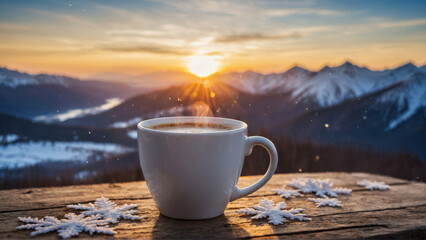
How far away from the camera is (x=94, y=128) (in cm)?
166

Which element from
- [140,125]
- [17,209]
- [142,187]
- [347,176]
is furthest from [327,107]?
[17,209]

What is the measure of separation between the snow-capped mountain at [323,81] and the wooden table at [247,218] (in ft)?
2.73

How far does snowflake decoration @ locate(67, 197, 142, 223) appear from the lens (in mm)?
793

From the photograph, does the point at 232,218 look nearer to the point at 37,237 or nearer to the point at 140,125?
the point at 140,125

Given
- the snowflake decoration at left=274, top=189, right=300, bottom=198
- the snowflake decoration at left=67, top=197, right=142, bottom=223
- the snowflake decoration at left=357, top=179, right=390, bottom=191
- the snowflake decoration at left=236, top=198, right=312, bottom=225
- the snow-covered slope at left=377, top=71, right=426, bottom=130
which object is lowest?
the snowflake decoration at left=67, top=197, right=142, bottom=223

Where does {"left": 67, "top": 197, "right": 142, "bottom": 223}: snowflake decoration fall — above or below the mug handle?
below

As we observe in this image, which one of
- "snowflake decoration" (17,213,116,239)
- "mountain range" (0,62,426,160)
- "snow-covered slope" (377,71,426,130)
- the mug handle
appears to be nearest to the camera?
"snowflake decoration" (17,213,116,239)

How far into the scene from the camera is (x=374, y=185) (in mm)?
1084

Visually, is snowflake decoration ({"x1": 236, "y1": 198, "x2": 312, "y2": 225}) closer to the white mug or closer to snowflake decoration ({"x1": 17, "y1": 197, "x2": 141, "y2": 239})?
the white mug

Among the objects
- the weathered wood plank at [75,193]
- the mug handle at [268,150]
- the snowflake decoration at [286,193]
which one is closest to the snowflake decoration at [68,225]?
the weathered wood plank at [75,193]

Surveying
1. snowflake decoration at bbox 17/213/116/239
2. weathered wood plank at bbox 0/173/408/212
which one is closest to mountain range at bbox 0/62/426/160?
weathered wood plank at bbox 0/173/408/212

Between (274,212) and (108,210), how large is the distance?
0.39 metres

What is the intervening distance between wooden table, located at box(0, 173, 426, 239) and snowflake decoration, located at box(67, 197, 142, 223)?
20 millimetres

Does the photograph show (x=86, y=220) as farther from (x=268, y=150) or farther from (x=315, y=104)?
(x=315, y=104)
